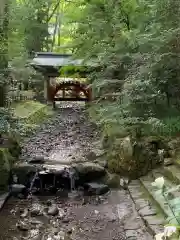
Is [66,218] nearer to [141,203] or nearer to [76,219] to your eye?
[76,219]

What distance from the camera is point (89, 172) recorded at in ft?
29.0

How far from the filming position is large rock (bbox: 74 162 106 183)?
28.9ft

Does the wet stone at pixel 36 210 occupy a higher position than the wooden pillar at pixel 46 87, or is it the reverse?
the wooden pillar at pixel 46 87

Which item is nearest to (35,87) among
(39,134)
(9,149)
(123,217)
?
(39,134)

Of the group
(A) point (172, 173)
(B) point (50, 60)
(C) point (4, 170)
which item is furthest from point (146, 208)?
(B) point (50, 60)

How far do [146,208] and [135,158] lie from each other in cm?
209

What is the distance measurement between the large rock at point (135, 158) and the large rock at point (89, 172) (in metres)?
0.39

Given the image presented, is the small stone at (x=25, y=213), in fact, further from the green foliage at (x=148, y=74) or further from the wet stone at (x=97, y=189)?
the green foliage at (x=148, y=74)

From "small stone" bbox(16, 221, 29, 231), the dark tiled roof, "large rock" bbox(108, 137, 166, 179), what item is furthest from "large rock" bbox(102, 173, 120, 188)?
the dark tiled roof

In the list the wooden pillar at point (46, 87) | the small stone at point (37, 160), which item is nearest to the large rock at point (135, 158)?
the small stone at point (37, 160)

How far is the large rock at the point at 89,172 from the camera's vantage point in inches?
346

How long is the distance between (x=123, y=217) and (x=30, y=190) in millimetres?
2793

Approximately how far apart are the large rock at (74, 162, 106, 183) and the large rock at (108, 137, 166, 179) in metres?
0.39

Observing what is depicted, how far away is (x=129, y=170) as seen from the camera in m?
8.48
